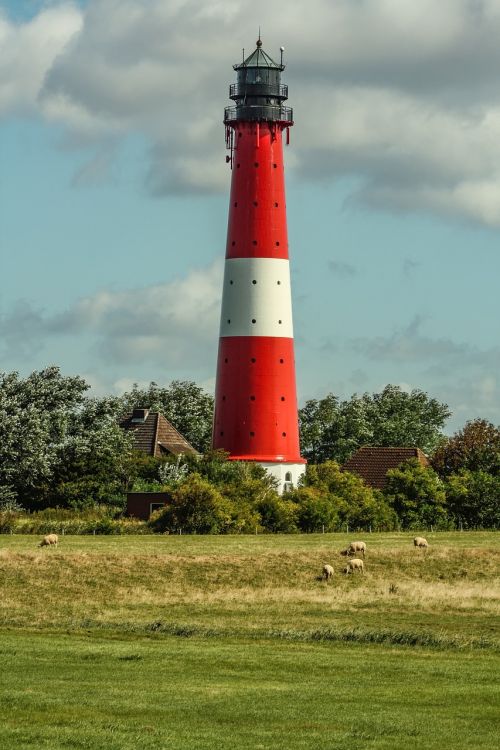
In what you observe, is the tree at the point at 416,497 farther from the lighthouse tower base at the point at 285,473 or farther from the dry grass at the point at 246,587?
the dry grass at the point at 246,587

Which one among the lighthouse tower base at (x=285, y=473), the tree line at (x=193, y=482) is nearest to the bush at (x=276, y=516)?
the tree line at (x=193, y=482)

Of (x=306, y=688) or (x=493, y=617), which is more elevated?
(x=493, y=617)

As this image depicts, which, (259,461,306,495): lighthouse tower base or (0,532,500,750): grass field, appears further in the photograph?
(259,461,306,495): lighthouse tower base

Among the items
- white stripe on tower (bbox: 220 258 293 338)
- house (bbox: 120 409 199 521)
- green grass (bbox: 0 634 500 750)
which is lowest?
green grass (bbox: 0 634 500 750)

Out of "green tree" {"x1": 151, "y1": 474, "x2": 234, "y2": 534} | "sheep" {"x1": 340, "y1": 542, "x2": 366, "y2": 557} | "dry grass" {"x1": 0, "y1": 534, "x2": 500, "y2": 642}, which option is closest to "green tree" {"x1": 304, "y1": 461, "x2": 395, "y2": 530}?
"green tree" {"x1": 151, "y1": 474, "x2": 234, "y2": 534}

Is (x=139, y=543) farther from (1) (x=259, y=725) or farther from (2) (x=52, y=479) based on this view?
(1) (x=259, y=725)

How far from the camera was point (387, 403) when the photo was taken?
4582 inches

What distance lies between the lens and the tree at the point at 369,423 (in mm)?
108775

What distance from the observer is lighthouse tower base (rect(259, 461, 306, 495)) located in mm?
74875

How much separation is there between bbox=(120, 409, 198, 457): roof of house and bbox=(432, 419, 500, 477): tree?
1448 cm

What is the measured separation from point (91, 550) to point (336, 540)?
12.6 meters

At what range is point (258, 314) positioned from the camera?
73.8 meters

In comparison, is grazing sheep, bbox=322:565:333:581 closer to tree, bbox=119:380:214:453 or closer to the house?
the house

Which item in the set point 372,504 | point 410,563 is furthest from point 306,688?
point 372,504
